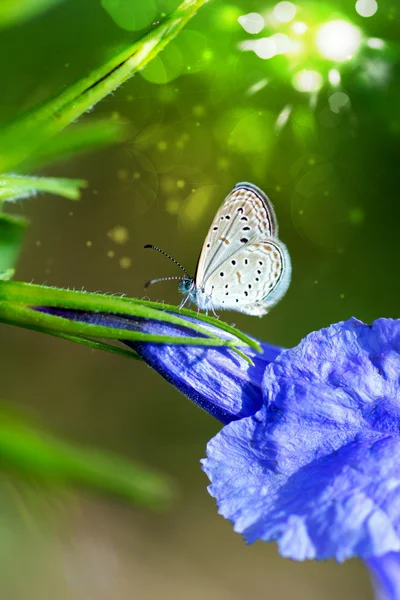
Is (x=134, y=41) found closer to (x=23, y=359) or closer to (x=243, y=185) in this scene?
(x=243, y=185)

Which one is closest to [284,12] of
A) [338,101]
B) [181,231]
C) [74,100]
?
[338,101]

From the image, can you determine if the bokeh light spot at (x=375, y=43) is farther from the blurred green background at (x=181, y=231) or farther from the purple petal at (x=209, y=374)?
the purple petal at (x=209, y=374)

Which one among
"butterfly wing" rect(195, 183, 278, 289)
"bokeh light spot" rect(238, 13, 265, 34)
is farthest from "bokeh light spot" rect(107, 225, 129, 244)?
"butterfly wing" rect(195, 183, 278, 289)

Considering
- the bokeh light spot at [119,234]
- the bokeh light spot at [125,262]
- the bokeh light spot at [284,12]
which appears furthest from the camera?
the bokeh light spot at [125,262]

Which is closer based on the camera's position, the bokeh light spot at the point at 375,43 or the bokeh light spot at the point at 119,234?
the bokeh light spot at the point at 375,43

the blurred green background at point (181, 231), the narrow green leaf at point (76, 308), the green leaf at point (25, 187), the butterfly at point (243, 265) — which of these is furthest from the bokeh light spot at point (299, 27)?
the narrow green leaf at point (76, 308)

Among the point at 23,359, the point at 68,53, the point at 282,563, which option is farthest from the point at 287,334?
the point at 68,53

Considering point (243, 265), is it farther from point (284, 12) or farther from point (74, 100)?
point (284, 12)

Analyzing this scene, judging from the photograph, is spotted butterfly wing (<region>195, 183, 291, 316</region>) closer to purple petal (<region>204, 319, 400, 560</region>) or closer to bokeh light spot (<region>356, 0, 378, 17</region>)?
purple petal (<region>204, 319, 400, 560</region>)
